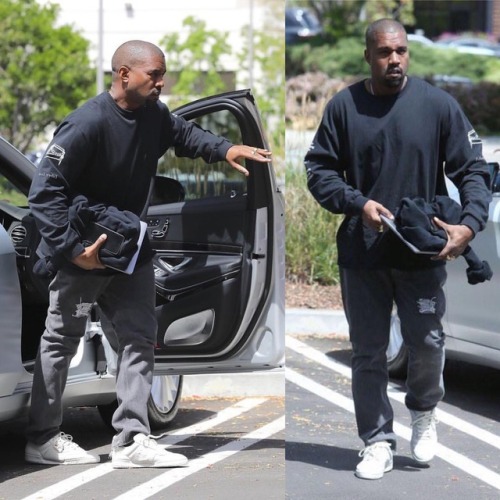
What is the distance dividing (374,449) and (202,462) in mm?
1112

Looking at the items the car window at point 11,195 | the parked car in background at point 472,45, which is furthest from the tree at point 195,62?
the parked car in background at point 472,45

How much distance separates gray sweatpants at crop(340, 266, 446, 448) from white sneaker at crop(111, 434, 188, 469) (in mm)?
966

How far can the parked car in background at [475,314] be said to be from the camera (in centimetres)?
489

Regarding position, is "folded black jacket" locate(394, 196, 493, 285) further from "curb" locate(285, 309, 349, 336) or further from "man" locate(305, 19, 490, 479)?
"curb" locate(285, 309, 349, 336)

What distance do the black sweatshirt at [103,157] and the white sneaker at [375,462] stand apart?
133cm

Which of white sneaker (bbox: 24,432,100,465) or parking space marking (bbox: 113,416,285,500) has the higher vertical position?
white sneaker (bbox: 24,432,100,465)

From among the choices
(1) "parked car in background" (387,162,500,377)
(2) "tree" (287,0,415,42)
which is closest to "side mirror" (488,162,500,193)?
(1) "parked car in background" (387,162,500,377)

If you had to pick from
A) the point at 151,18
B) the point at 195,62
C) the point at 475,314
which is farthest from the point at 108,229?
the point at 151,18

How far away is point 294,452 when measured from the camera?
160 inches

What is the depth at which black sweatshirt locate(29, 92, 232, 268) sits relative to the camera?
4203mm

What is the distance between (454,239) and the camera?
361cm

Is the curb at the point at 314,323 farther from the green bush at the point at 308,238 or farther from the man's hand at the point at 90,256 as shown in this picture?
the man's hand at the point at 90,256

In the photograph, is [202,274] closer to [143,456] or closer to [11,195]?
[143,456]

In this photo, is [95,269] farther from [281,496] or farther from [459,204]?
[459,204]
